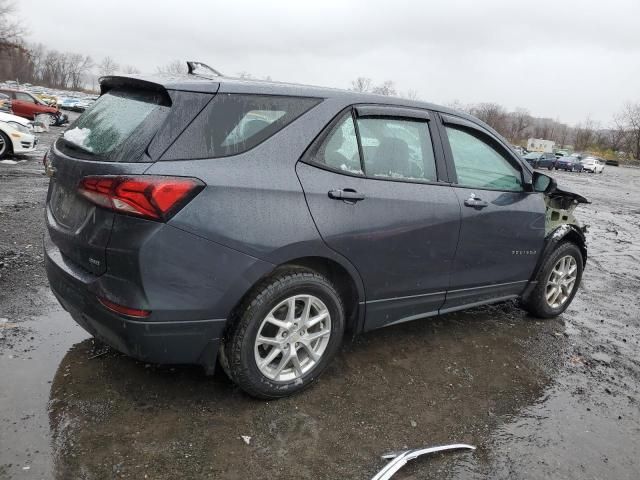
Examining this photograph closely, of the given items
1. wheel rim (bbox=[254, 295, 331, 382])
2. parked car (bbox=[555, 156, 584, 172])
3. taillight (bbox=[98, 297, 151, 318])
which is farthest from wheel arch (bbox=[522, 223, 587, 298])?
parked car (bbox=[555, 156, 584, 172])

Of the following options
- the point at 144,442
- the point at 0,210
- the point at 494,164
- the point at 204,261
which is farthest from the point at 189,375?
the point at 0,210

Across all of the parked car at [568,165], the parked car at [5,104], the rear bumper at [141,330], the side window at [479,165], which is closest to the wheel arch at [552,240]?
the side window at [479,165]

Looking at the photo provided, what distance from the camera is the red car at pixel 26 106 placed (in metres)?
26.3

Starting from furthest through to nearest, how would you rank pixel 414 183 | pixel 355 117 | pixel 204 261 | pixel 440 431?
1. pixel 414 183
2. pixel 355 117
3. pixel 440 431
4. pixel 204 261

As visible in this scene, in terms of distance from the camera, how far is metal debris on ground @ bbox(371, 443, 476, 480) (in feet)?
8.00

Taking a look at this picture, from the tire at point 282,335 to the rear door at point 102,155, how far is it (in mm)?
772

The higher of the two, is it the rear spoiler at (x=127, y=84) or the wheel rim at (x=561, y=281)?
→ the rear spoiler at (x=127, y=84)

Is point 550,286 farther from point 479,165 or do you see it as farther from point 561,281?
point 479,165

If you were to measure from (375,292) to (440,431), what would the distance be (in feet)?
2.91

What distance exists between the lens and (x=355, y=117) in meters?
3.14

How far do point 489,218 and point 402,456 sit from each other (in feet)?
6.34

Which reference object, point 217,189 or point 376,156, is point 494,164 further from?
point 217,189

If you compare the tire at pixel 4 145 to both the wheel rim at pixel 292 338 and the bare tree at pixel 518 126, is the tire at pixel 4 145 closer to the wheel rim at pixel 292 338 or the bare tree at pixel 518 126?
the wheel rim at pixel 292 338

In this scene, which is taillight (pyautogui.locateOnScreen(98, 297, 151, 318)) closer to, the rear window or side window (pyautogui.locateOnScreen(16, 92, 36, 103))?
the rear window
